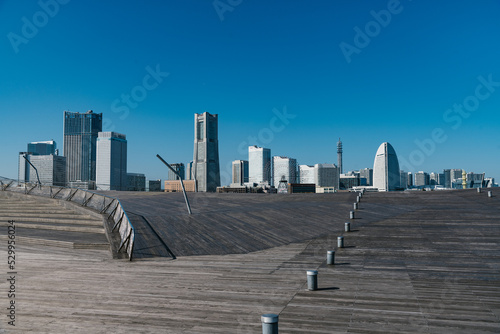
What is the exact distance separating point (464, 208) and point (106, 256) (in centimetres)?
2405

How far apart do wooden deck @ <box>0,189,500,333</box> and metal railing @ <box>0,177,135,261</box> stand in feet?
4.22

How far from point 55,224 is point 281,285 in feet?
57.9

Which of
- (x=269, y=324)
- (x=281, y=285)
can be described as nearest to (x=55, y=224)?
(x=281, y=285)

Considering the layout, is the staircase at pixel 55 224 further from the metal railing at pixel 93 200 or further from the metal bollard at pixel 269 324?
the metal bollard at pixel 269 324

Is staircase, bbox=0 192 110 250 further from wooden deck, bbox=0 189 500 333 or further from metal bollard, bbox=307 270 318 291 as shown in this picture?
metal bollard, bbox=307 270 318 291

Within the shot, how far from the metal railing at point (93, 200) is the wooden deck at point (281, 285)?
50.6 inches

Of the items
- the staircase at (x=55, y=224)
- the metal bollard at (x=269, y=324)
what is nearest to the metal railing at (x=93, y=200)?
the staircase at (x=55, y=224)

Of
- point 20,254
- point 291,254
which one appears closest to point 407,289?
point 291,254

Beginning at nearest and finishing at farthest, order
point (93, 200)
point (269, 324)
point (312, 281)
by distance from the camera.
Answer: point (269, 324) < point (312, 281) < point (93, 200)

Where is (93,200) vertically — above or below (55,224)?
above

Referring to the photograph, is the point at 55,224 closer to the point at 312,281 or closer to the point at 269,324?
the point at 312,281

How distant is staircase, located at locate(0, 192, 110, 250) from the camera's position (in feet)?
58.4

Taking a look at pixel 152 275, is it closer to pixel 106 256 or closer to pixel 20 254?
pixel 106 256

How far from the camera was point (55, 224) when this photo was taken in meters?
22.5
